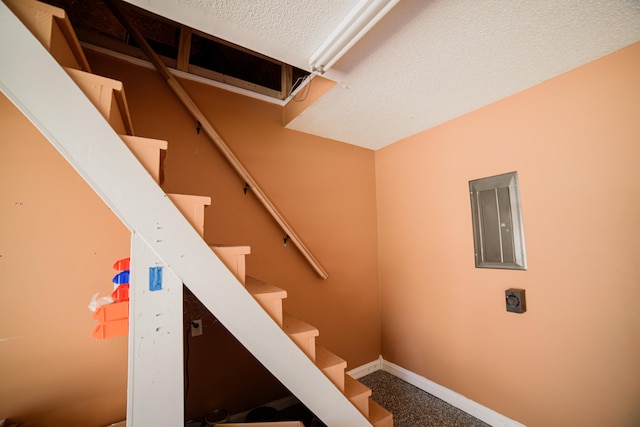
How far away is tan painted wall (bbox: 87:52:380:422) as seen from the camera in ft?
5.66

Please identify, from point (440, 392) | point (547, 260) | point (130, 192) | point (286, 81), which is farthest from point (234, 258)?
point (440, 392)

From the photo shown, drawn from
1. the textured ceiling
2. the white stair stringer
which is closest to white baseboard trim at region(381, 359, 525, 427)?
the white stair stringer

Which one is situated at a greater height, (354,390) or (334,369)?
(334,369)

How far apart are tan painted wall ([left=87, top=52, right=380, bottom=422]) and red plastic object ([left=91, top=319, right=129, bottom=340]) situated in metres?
0.80

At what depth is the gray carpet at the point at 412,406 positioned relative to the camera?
1.86 metres

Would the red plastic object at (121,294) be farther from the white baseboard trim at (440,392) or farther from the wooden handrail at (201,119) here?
the white baseboard trim at (440,392)

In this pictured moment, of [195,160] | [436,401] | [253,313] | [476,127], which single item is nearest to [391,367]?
[436,401]

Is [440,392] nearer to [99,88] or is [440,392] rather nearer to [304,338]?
[304,338]

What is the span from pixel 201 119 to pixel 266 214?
0.82 meters

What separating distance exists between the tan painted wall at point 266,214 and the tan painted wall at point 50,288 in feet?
1.45

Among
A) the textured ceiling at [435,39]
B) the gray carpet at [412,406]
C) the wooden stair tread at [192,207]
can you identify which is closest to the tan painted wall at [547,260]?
the gray carpet at [412,406]

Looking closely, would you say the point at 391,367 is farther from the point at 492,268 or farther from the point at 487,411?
the point at 492,268

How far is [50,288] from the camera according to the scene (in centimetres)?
136

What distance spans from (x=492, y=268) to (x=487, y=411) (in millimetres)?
1037
